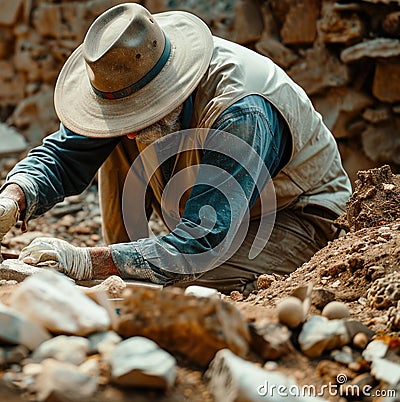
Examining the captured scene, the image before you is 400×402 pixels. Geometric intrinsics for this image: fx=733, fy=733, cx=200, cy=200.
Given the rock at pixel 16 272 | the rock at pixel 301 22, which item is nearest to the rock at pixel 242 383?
the rock at pixel 16 272

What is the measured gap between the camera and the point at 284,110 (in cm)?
268

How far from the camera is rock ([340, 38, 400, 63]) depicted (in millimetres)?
4188

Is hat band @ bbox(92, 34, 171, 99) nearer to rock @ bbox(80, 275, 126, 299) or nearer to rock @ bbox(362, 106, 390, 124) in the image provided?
rock @ bbox(80, 275, 126, 299)

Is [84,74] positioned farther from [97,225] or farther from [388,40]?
→ [388,40]

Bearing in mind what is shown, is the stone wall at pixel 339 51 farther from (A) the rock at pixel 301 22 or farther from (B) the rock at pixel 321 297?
(B) the rock at pixel 321 297

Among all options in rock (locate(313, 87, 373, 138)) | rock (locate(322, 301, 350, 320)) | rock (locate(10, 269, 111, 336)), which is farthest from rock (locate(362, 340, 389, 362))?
rock (locate(313, 87, 373, 138))

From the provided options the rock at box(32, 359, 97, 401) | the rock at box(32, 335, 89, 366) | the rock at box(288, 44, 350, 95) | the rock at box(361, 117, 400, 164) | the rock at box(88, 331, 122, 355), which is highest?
the rock at box(32, 359, 97, 401)

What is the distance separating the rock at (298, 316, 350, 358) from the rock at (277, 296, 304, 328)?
0.03 meters

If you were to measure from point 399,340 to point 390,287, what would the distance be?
300 mm

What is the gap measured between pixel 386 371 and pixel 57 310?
2.19 feet

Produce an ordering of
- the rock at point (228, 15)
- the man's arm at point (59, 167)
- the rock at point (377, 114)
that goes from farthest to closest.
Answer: the rock at point (228, 15), the rock at point (377, 114), the man's arm at point (59, 167)

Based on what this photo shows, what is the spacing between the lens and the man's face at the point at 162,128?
257 centimetres

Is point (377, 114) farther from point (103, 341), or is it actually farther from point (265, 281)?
point (103, 341)

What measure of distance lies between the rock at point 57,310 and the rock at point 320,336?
42 centimetres
